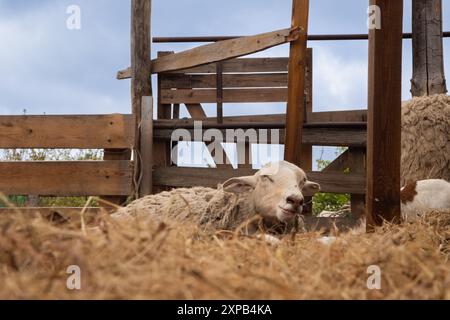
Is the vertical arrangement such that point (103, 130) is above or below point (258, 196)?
above

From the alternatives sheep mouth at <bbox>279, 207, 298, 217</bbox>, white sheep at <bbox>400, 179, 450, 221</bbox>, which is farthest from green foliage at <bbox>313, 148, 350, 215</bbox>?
sheep mouth at <bbox>279, 207, 298, 217</bbox>

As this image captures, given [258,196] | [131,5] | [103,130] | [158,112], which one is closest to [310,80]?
[158,112]

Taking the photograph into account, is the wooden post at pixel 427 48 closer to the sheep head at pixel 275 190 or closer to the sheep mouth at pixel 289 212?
the sheep head at pixel 275 190

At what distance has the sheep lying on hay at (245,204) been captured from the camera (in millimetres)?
5668

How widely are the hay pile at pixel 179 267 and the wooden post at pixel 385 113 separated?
221cm

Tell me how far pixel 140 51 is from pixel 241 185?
134 inches

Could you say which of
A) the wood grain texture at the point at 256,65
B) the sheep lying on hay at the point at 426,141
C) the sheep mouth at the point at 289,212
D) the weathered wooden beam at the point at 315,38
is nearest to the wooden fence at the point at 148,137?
the sheep lying on hay at the point at 426,141

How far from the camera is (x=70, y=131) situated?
27.0ft

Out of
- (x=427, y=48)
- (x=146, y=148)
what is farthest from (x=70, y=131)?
(x=427, y=48)

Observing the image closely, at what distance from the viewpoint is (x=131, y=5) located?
29.2 ft

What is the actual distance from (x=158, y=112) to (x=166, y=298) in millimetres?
9702

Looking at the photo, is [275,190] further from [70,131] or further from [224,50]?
[70,131]
